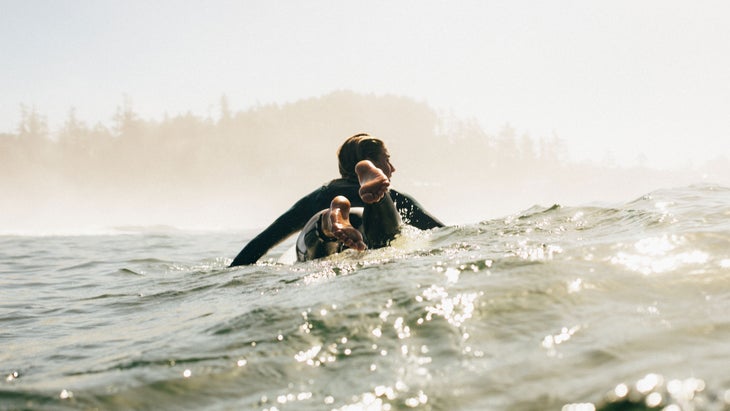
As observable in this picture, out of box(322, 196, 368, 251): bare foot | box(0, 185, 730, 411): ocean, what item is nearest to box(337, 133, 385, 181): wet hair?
box(322, 196, 368, 251): bare foot

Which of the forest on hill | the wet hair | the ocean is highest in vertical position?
the forest on hill

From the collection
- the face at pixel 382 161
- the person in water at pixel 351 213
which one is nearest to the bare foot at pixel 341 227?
the person in water at pixel 351 213

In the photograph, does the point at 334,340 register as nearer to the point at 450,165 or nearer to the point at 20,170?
the point at 20,170

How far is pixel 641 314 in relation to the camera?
2232 millimetres

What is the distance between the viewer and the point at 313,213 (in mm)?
5402

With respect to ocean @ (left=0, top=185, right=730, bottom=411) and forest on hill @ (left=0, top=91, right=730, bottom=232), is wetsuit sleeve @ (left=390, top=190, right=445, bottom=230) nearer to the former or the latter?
ocean @ (left=0, top=185, right=730, bottom=411)

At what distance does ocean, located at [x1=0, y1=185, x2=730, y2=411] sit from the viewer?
1660 millimetres

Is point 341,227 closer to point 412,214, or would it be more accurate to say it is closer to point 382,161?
point 382,161

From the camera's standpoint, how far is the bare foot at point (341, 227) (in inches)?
170

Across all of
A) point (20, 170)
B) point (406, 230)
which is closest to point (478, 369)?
point (406, 230)

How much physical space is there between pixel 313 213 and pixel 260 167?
80.1 meters

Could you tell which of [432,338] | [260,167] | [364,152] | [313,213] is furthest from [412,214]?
[260,167]

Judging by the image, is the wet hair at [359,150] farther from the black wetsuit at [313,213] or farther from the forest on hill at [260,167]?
the forest on hill at [260,167]

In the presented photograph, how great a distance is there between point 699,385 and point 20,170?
8740 centimetres
